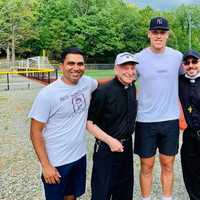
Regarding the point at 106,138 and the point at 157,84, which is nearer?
the point at 106,138

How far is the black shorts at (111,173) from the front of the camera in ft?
10.6

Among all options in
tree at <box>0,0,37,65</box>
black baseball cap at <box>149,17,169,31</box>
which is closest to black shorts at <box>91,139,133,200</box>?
black baseball cap at <box>149,17,169,31</box>

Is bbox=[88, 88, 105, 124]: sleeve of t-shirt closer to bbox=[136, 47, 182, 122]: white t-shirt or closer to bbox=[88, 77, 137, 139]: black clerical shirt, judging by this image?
bbox=[88, 77, 137, 139]: black clerical shirt

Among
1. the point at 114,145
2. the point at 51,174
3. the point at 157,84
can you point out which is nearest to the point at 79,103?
the point at 114,145

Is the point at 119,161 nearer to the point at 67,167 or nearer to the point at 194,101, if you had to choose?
the point at 67,167

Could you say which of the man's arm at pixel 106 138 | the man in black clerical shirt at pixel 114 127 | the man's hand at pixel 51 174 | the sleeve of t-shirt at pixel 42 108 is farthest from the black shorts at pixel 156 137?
the sleeve of t-shirt at pixel 42 108

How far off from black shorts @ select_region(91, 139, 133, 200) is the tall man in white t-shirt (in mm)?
340

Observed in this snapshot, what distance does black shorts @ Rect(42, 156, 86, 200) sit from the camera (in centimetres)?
301

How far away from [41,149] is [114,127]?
0.71 metres

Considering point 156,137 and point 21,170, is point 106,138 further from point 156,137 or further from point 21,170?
point 21,170

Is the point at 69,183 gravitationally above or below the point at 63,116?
below

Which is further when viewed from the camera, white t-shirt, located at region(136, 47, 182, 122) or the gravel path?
the gravel path

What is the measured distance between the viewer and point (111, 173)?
10.7 feet

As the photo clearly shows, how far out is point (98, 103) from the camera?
3148mm
